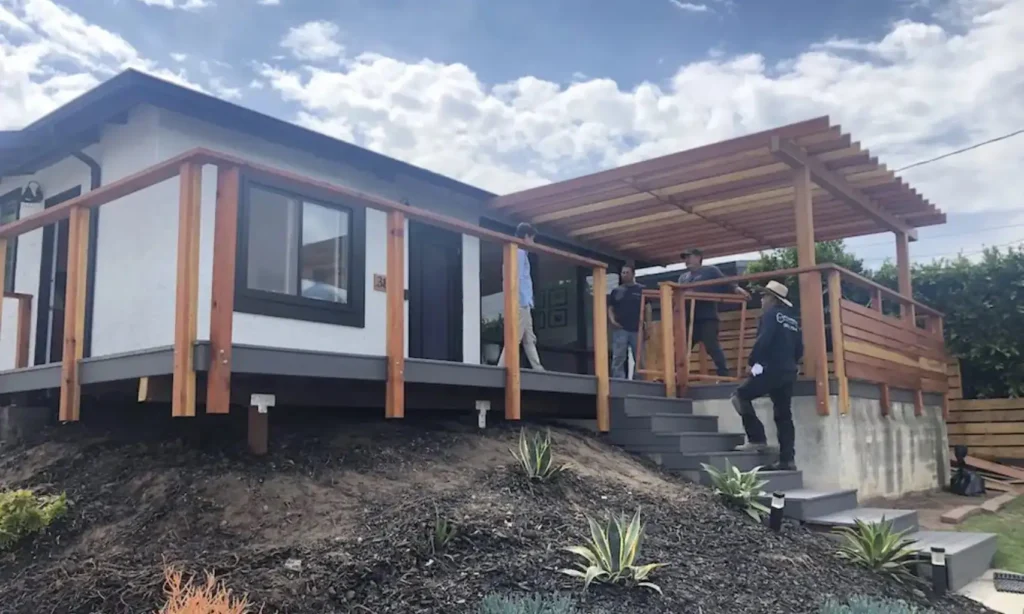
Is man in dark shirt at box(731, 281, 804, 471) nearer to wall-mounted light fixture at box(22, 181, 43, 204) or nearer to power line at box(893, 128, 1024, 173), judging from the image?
wall-mounted light fixture at box(22, 181, 43, 204)

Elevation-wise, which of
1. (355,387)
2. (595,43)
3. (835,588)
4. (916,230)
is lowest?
(835,588)

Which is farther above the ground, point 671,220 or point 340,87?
point 340,87

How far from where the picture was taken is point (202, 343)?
5035 mm

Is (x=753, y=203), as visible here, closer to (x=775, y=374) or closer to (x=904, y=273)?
→ (x=904, y=273)

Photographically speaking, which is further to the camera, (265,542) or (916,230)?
(916,230)

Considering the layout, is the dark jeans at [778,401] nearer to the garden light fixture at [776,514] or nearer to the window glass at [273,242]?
the garden light fixture at [776,514]

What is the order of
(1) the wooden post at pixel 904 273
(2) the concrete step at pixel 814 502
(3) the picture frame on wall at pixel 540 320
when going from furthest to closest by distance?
1. (3) the picture frame on wall at pixel 540 320
2. (1) the wooden post at pixel 904 273
3. (2) the concrete step at pixel 814 502

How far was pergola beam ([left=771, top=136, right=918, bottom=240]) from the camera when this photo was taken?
8383 millimetres

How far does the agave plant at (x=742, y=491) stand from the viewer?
21.2ft

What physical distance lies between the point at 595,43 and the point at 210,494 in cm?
873

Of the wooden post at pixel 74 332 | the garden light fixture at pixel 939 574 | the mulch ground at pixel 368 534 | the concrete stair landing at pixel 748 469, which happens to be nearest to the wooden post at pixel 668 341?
the concrete stair landing at pixel 748 469

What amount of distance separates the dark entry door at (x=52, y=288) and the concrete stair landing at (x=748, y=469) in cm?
577

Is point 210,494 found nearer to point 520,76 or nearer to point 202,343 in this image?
point 202,343

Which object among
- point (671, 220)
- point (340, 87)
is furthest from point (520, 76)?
point (671, 220)
